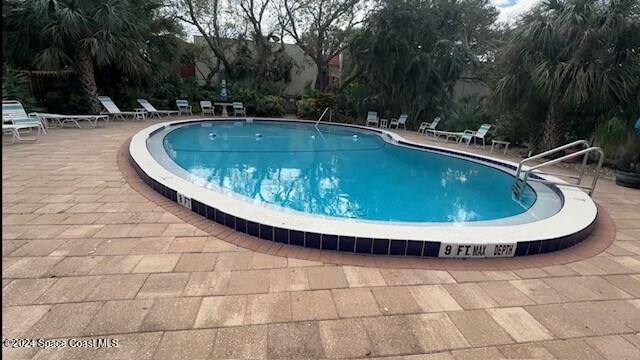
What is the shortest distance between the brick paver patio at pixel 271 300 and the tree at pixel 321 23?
14.2 m

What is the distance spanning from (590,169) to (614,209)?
3.40 meters

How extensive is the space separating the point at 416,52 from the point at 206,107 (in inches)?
359

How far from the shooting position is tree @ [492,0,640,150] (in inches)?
249

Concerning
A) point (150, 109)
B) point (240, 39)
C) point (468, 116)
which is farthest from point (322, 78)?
point (150, 109)

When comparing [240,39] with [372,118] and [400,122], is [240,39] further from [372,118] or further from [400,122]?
[400,122]

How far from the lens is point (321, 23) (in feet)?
51.4

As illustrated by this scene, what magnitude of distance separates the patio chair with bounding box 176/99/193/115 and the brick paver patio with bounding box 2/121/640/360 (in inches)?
458

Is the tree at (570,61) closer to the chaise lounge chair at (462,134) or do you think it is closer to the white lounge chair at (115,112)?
the chaise lounge chair at (462,134)

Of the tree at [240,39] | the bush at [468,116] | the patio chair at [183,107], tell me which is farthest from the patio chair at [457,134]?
the patio chair at [183,107]

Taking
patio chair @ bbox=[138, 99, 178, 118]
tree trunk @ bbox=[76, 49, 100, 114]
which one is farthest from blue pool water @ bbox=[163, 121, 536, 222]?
tree trunk @ bbox=[76, 49, 100, 114]

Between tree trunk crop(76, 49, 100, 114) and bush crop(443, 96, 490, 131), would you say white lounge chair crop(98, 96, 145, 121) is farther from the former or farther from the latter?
bush crop(443, 96, 490, 131)

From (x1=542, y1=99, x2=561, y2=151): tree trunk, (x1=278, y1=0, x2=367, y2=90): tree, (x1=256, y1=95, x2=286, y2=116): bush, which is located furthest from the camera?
(x1=256, y1=95, x2=286, y2=116): bush

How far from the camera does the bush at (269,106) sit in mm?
16031

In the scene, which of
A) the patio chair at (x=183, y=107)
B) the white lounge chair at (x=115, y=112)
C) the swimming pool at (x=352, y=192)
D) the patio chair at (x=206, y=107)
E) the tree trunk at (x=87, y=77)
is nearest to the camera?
the swimming pool at (x=352, y=192)
